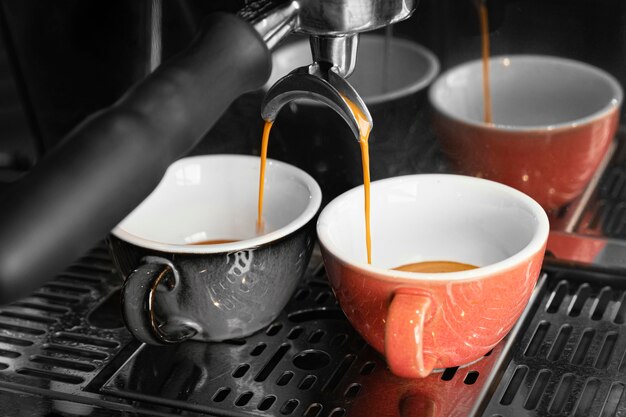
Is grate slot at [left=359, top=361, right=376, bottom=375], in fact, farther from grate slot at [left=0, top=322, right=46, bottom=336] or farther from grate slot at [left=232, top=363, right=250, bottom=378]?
grate slot at [left=0, top=322, right=46, bottom=336]

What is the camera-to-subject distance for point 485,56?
→ 569 millimetres

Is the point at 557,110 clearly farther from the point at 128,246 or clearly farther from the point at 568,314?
the point at 128,246

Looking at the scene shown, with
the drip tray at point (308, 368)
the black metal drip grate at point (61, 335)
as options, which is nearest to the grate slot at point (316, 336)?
the drip tray at point (308, 368)

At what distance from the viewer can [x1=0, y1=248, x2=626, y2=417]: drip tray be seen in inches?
17.9

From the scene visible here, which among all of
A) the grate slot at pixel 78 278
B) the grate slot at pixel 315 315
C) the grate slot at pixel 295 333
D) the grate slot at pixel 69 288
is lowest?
the grate slot at pixel 315 315

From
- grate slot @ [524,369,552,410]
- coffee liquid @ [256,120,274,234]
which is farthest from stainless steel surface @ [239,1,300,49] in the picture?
grate slot @ [524,369,552,410]

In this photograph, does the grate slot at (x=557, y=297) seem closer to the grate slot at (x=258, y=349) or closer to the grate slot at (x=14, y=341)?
the grate slot at (x=258, y=349)

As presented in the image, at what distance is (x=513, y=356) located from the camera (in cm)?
49

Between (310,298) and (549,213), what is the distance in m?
0.16

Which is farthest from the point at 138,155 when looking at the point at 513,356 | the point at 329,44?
the point at 513,356

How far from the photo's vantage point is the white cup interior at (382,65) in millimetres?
579

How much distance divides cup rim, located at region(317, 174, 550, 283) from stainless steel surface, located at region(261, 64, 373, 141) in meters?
0.07

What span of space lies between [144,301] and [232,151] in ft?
0.63

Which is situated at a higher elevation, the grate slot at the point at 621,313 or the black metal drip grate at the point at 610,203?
the black metal drip grate at the point at 610,203
